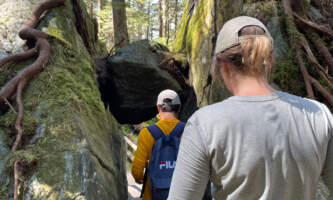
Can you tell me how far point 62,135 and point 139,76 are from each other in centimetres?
315

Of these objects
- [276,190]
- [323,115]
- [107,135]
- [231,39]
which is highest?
[231,39]

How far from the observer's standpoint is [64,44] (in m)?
4.26

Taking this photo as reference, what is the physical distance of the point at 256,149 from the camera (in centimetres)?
111

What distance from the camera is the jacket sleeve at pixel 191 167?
1.14 m

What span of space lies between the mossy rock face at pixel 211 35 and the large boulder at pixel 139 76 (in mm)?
469

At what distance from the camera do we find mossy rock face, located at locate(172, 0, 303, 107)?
407cm

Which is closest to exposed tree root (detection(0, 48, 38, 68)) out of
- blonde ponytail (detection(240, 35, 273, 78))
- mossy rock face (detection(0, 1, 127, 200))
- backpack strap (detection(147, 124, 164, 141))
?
mossy rock face (detection(0, 1, 127, 200))

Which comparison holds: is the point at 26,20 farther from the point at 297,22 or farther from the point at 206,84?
the point at 297,22

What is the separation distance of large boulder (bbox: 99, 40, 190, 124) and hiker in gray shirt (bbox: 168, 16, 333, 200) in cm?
478

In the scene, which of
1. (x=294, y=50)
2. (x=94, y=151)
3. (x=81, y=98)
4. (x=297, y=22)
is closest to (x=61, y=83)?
(x=81, y=98)

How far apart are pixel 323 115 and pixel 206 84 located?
4116mm

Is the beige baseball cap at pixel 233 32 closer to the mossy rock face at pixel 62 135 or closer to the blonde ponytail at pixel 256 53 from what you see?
the blonde ponytail at pixel 256 53

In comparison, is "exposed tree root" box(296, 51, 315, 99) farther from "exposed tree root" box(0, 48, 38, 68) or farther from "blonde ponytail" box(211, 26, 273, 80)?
"exposed tree root" box(0, 48, 38, 68)

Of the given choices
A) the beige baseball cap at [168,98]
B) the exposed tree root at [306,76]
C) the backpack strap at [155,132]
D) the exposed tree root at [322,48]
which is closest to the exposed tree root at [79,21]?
the beige baseball cap at [168,98]
